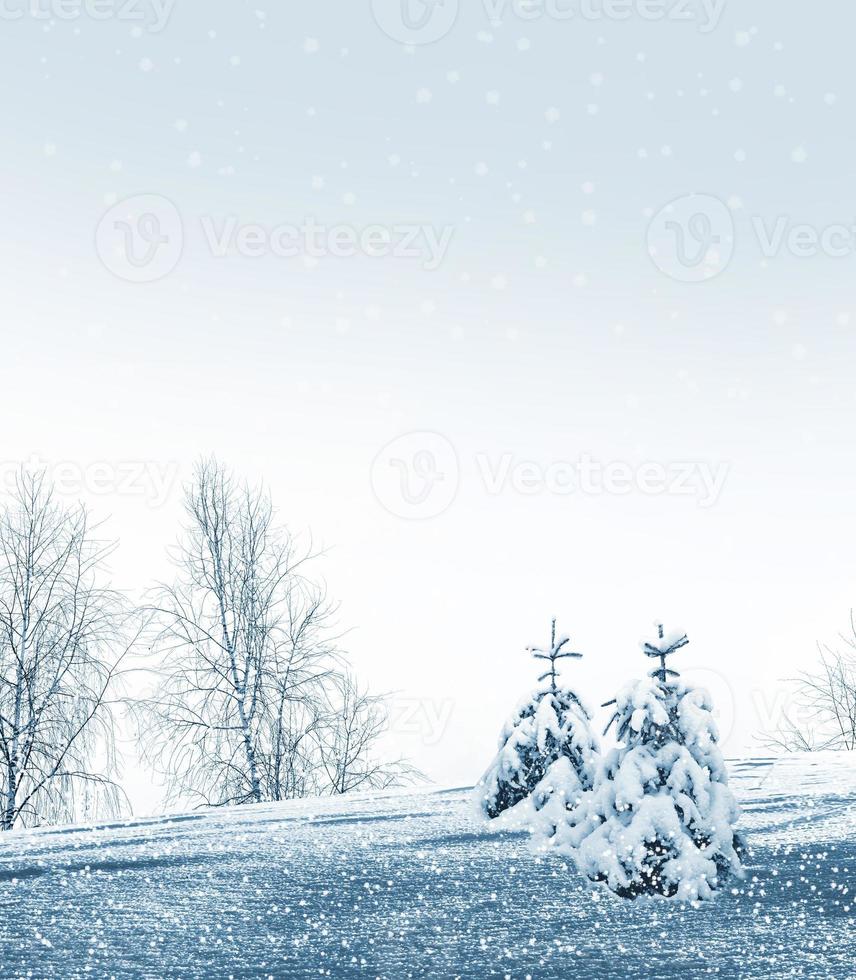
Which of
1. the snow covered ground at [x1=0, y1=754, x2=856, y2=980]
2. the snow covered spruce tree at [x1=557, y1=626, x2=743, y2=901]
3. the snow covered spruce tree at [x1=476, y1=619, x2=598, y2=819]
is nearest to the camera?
the snow covered ground at [x1=0, y1=754, x2=856, y2=980]

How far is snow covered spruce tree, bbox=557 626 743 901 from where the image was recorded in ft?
24.2

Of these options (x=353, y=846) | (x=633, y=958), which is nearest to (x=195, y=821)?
(x=353, y=846)

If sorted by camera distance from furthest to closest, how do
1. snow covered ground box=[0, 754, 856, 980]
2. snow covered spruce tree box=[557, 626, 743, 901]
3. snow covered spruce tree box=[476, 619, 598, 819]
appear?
snow covered spruce tree box=[476, 619, 598, 819] < snow covered spruce tree box=[557, 626, 743, 901] < snow covered ground box=[0, 754, 856, 980]

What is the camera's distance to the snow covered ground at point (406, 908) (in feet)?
22.2

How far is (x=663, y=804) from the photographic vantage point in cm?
731

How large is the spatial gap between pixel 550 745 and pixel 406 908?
199 centimetres

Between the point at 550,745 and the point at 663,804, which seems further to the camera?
the point at 550,745

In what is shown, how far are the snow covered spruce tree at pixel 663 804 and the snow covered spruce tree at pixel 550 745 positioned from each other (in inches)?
30.8

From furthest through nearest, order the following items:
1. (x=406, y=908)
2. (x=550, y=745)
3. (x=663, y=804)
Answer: (x=550, y=745) < (x=406, y=908) < (x=663, y=804)

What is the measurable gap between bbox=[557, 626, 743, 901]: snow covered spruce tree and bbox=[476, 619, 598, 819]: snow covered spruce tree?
781 mm

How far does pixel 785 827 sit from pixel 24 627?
47.6 ft

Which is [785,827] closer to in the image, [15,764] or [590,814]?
[590,814]

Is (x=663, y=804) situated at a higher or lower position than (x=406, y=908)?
higher

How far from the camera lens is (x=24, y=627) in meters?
18.2
